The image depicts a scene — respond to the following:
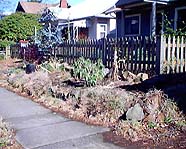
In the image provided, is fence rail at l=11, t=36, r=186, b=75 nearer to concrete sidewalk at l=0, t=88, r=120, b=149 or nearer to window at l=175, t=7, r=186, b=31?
concrete sidewalk at l=0, t=88, r=120, b=149

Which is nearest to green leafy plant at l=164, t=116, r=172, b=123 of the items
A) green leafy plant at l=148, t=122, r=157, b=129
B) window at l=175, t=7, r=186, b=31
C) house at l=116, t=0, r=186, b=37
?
green leafy plant at l=148, t=122, r=157, b=129

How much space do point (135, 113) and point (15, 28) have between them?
27.2 m

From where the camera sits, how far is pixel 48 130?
5.95 m

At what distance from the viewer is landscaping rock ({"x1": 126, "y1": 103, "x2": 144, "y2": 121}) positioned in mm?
5824

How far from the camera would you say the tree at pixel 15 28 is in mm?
30891

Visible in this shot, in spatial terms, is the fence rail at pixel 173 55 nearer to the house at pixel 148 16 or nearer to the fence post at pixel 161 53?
the fence post at pixel 161 53

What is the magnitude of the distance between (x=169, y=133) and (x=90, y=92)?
7.56 feet

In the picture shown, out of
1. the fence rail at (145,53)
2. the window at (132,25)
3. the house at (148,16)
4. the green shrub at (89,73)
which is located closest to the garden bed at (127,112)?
the green shrub at (89,73)

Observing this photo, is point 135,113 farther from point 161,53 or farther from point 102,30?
point 102,30

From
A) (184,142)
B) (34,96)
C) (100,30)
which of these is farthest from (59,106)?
(100,30)

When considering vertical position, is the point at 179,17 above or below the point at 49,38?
above

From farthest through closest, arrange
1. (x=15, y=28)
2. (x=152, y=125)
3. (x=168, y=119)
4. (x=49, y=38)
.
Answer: (x=15, y=28)
(x=49, y=38)
(x=168, y=119)
(x=152, y=125)

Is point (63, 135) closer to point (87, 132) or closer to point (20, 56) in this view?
point (87, 132)

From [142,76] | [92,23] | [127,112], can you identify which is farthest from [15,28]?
[127,112]
